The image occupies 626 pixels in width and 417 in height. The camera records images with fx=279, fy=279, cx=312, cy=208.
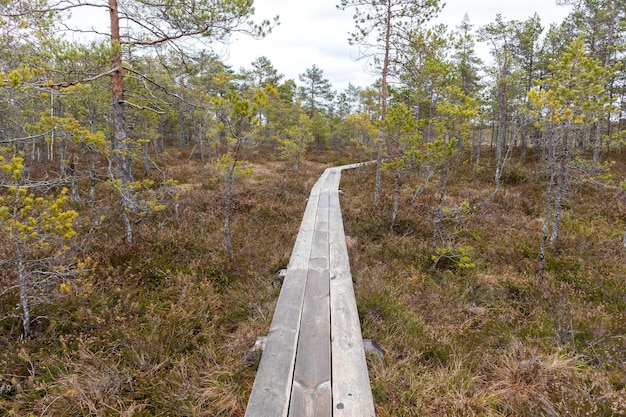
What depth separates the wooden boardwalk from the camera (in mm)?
2645

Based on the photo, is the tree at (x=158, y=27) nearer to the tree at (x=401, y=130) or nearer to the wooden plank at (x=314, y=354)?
the wooden plank at (x=314, y=354)

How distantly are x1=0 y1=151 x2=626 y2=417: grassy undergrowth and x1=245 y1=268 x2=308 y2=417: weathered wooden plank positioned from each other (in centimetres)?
28

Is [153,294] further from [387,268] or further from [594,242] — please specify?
[594,242]

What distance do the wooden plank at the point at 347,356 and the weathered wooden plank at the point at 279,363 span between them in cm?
49

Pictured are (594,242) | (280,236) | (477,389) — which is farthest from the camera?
(594,242)

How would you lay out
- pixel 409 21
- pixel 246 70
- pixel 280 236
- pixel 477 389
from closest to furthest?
1. pixel 477 389
2. pixel 280 236
3. pixel 409 21
4. pixel 246 70

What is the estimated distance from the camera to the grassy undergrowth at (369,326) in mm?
2967

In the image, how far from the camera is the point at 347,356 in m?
3.26

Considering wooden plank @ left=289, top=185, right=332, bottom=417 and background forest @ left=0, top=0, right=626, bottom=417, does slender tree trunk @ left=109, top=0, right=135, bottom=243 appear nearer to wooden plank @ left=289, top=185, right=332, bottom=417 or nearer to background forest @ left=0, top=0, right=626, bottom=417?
background forest @ left=0, top=0, right=626, bottom=417

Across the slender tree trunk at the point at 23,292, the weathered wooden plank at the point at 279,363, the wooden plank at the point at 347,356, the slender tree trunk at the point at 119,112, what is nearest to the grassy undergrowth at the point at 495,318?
the wooden plank at the point at 347,356

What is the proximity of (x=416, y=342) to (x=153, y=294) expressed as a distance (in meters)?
4.36

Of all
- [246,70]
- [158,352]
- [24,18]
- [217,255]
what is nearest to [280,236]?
[217,255]

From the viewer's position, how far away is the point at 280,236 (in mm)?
7836

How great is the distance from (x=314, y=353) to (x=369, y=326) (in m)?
1.25
